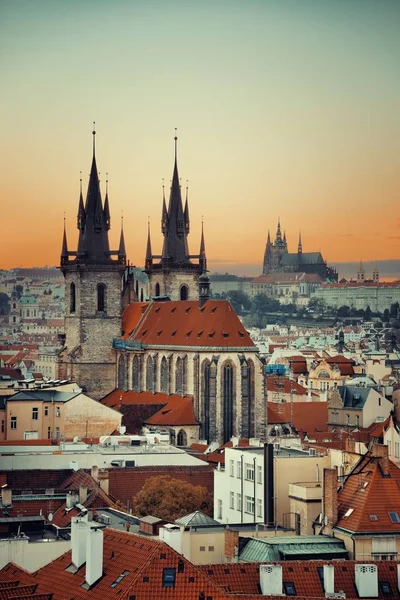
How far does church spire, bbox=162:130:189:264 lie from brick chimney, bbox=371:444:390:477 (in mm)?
62429

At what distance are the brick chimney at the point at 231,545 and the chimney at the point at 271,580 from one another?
5018 mm

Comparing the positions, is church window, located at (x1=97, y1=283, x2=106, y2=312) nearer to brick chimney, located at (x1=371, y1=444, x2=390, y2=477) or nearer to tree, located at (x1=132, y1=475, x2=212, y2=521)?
tree, located at (x1=132, y1=475, x2=212, y2=521)

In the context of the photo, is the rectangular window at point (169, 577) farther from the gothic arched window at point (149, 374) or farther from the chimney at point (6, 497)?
the gothic arched window at point (149, 374)

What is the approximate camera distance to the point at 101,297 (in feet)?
365

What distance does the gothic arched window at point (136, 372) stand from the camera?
106m


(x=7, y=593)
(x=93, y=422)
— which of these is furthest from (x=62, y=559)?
(x=93, y=422)

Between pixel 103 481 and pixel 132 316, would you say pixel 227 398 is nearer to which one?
pixel 132 316

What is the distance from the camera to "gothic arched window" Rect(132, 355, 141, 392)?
105812 millimetres

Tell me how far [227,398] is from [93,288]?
16574 mm

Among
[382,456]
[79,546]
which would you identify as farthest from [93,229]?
[79,546]

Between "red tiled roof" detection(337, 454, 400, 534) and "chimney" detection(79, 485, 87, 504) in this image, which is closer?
"red tiled roof" detection(337, 454, 400, 534)

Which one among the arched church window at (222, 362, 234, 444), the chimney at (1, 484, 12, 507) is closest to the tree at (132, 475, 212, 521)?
the chimney at (1, 484, 12, 507)

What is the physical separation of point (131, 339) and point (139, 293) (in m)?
13.9

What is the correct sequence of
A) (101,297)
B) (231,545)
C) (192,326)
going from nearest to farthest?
(231,545) → (192,326) → (101,297)
